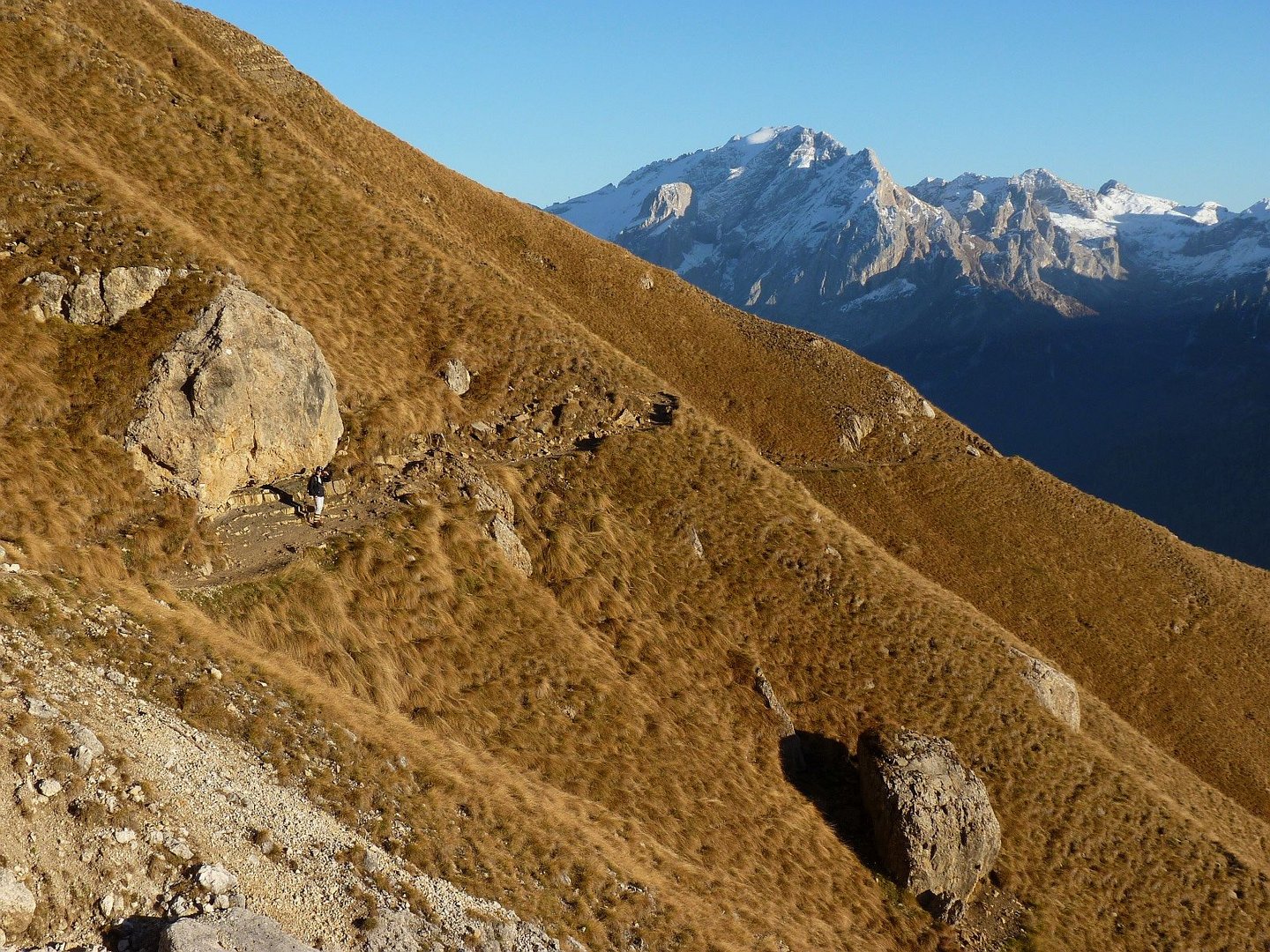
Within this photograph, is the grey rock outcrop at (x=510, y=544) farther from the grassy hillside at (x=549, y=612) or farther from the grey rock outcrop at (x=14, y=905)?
the grey rock outcrop at (x=14, y=905)

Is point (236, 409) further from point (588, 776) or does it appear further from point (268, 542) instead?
point (588, 776)

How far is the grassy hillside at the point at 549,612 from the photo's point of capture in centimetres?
2073

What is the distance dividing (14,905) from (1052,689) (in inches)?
1603

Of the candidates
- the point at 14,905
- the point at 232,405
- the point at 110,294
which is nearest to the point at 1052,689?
the point at 232,405

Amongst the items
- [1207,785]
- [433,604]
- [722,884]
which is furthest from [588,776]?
[1207,785]

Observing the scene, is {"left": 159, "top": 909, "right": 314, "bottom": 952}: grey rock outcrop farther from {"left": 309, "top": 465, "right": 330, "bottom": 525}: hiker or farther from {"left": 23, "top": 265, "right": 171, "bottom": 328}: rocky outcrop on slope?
{"left": 23, "top": 265, "right": 171, "bottom": 328}: rocky outcrop on slope

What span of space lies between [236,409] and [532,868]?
15.9 meters

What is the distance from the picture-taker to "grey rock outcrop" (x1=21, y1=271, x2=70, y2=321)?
83.6 ft

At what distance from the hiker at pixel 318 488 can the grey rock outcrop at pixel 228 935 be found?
1495cm

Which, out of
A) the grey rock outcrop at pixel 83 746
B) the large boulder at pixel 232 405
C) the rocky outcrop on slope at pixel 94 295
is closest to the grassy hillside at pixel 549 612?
the rocky outcrop on slope at pixel 94 295

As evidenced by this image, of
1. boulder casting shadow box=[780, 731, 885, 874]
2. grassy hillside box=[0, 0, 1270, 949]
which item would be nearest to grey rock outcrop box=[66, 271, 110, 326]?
grassy hillside box=[0, 0, 1270, 949]

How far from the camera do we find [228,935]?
13.2m

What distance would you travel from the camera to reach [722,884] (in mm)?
23531

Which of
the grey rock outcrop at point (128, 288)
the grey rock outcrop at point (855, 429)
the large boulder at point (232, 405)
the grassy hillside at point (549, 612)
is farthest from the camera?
the grey rock outcrop at point (855, 429)
